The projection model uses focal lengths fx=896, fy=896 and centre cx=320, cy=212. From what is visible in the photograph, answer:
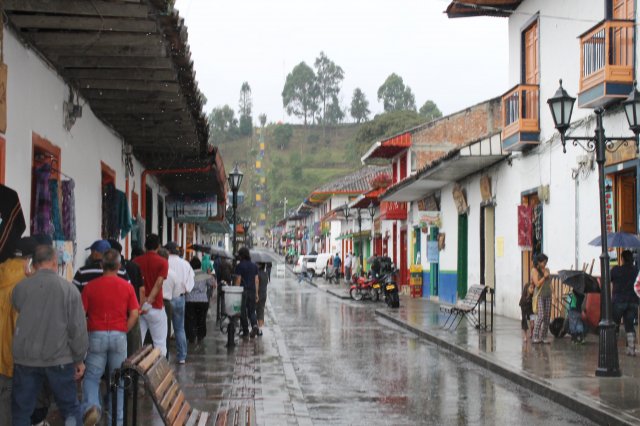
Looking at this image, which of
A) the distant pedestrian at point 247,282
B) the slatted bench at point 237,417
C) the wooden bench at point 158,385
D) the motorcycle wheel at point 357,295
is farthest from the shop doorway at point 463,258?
the wooden bench at point 158,385

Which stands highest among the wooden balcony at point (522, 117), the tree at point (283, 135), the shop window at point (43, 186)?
the tree at point (283, 135)

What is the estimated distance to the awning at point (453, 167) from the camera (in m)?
22.6

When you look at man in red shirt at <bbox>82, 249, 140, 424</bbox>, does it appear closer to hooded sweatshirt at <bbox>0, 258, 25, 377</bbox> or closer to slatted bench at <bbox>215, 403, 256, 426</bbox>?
hooded sweatshirt at <bbox>0, 258, 25, 377</bbox>

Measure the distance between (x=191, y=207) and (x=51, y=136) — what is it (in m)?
14.8

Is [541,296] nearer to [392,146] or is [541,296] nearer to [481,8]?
[481,8]

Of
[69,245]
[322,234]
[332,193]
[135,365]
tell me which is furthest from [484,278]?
[322,234]

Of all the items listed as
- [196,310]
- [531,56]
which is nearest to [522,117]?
[531,56]

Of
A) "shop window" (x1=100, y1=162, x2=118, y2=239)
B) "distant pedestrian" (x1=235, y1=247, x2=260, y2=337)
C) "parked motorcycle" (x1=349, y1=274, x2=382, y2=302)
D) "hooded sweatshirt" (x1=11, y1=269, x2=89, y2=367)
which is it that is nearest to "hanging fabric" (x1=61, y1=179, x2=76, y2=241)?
"shop window" (x1=100, y1=162, x2=118, y2=239)

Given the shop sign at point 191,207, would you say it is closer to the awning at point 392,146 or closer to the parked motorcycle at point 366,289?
the parked motorcycle at point 366,289

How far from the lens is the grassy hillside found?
14800 cm

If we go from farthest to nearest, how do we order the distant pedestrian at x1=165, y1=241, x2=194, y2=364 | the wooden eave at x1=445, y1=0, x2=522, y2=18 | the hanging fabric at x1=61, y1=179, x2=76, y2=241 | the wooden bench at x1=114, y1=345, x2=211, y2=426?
the wooden eave at x1=445, y1=0, x2=522, y2=18 < the distant pedestrian at x1=165, y1=241, x2=194, y2=364 < the hanging fabric at x1=61, y1=179, x2=76, y2=241 < the wooden bench at x1=114, y1=345, x2=211, y2=426

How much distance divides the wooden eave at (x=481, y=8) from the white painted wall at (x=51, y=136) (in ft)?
33.1

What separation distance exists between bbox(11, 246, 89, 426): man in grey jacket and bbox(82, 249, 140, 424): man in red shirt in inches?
38.2

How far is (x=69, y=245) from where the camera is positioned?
11531 mm
